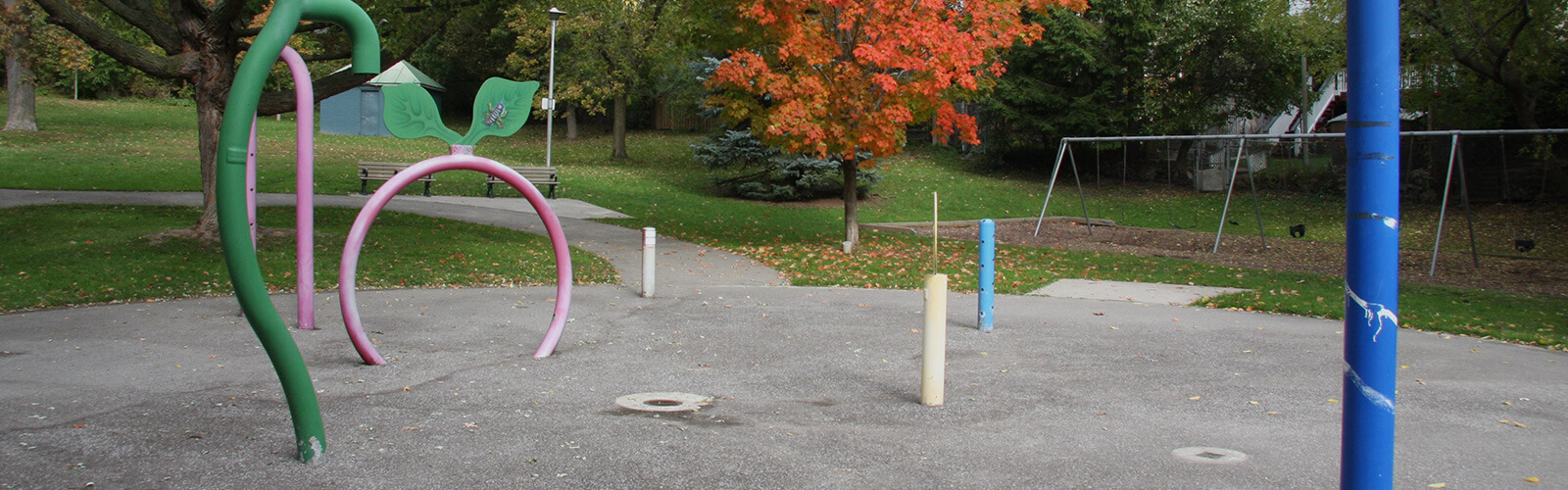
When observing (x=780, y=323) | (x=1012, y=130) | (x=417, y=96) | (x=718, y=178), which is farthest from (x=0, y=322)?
(x=1012, y=130)

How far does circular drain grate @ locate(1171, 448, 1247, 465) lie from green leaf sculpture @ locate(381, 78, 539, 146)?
571cm

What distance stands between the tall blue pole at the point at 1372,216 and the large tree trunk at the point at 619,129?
30.7 m

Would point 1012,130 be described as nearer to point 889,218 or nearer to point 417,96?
point 889,218

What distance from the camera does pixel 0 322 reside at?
8.39 m

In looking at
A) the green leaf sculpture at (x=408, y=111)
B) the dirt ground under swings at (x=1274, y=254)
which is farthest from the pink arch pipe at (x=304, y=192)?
the dirt ground under swings at (x=1274, y=254)

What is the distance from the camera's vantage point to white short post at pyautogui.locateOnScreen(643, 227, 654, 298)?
1038 centimetres

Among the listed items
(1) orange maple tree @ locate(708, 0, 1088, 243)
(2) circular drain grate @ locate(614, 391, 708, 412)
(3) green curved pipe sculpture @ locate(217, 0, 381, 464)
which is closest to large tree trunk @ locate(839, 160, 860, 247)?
(1) orange maple tree @ locate(708, 0, 1088, 243)

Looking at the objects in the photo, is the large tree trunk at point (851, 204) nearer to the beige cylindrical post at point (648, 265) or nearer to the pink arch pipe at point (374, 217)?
the beige cylindrical post at point (648, 265)

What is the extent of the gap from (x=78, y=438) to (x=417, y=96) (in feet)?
13.7

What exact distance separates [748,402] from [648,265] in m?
4.46

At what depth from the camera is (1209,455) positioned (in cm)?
514

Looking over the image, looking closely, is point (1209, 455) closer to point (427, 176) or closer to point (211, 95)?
point (211, 95)

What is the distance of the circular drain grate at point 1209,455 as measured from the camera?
16.5 ft

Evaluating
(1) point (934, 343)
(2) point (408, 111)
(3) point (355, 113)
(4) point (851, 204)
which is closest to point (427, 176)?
(4) point (851, 204)
